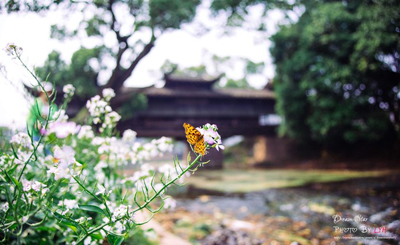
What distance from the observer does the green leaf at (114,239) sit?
3.66ft

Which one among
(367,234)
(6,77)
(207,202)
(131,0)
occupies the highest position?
(131,0)

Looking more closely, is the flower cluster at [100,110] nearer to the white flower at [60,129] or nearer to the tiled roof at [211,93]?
the white flower at [60,129]

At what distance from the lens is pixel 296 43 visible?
1312 cm

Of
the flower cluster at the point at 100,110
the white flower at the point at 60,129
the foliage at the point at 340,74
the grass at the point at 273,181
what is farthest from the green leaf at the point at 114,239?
the foliage at the point at 340,74

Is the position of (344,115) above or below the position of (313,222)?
above

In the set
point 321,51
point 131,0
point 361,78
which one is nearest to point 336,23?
point 321,51

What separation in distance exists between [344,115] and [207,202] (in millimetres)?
7209

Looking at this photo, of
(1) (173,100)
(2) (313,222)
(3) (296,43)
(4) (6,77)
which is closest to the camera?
(4) (6,77)

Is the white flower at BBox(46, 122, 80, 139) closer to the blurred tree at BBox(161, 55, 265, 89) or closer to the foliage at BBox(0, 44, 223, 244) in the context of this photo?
the foliage at BBox(0, 44, 223, 244)

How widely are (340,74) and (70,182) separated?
1055cm

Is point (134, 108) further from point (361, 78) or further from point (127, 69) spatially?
point (361, 78)

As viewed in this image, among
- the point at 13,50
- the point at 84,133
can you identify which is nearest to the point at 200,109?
the point at 84,133

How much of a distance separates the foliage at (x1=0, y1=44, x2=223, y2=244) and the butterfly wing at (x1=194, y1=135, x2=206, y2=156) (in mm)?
22

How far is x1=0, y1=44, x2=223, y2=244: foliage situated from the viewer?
3.42 feet
